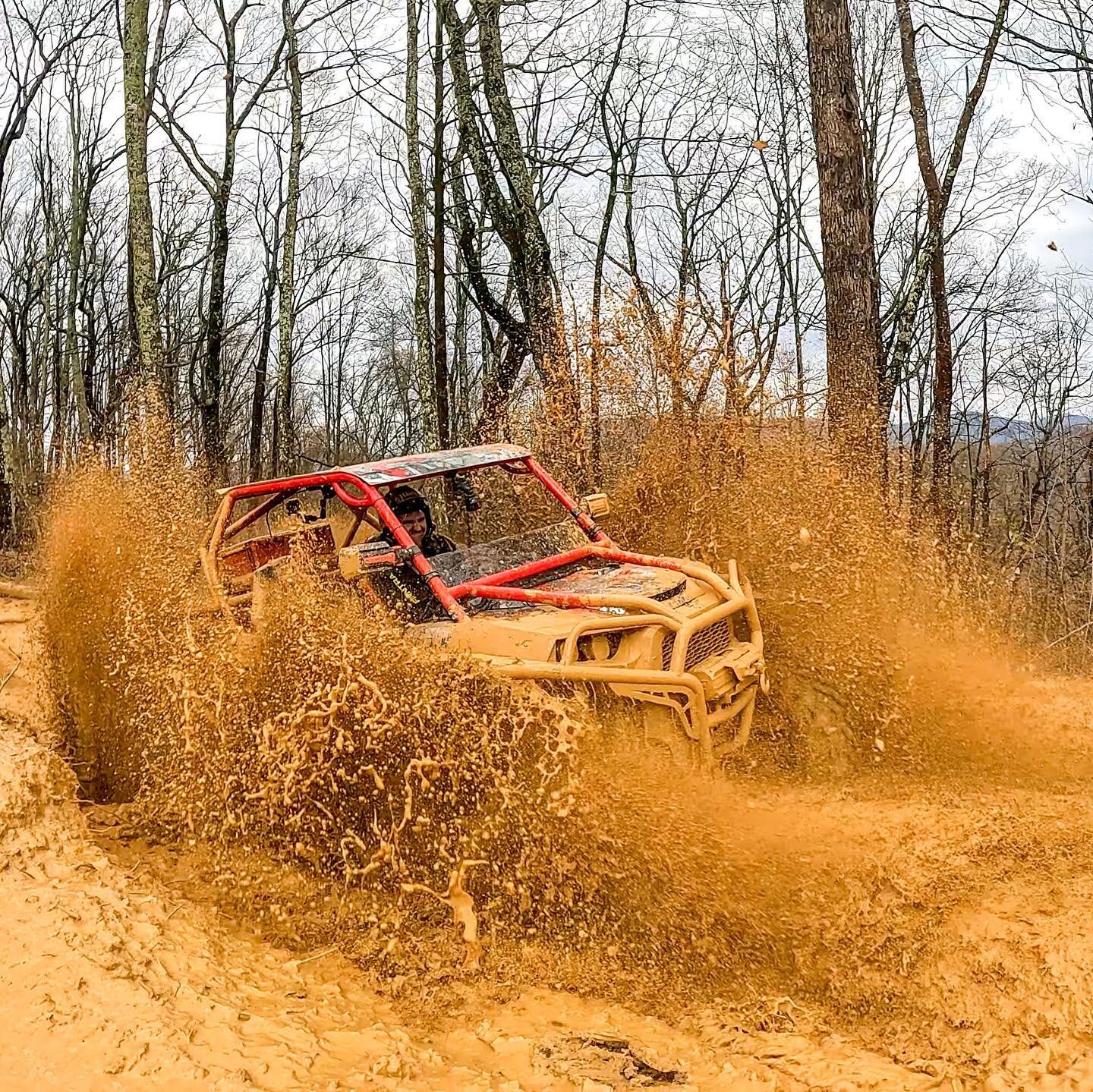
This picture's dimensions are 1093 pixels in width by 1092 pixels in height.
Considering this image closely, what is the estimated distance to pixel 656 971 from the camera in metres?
3.56

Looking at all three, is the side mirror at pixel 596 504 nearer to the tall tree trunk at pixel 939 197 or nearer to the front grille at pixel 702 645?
the front grille at pixel 702 645

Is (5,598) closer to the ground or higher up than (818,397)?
closer to the ground

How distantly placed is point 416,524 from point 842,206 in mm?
4949

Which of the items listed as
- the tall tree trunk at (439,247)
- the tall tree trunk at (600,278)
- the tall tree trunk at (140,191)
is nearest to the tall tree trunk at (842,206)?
the tall tree trunk at (600,278)

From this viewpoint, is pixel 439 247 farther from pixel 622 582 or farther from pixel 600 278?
pixel 622 582

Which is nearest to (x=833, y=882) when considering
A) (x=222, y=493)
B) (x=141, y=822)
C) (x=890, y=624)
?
(x=890, y=624)

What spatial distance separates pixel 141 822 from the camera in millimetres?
4934

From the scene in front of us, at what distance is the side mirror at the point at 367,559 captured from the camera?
4.57m

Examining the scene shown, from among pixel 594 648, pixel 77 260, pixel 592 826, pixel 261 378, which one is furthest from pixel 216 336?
pixel 592 826

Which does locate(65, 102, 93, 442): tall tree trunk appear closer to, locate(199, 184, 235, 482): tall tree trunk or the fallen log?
locate(199, 184, 235, 482): tall tree trunk

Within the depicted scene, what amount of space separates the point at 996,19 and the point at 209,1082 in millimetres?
14457

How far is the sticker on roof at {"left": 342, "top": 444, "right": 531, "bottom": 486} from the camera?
5363 mm

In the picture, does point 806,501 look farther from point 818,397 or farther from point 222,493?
point 222,493

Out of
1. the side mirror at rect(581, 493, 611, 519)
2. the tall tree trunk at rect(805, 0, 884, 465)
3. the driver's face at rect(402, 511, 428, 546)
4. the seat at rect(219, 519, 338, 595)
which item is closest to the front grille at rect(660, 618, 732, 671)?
the side mirror at rect(581, 493, 611, 519)
